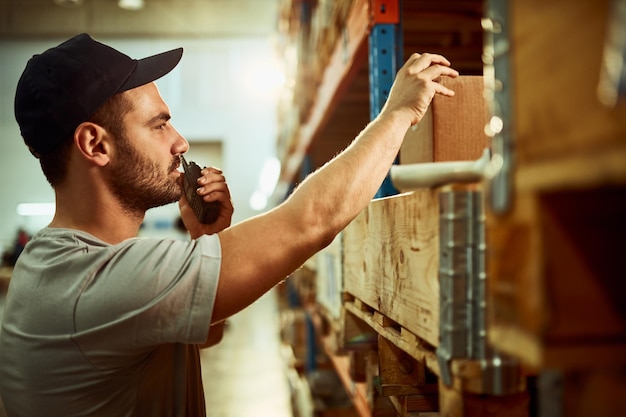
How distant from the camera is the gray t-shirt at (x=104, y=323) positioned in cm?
149

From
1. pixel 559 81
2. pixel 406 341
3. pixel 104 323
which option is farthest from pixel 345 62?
pixel 559 81

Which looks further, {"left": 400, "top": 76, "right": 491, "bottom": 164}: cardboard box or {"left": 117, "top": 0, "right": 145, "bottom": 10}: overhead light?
{"left": 117, "top": 0, "right": 145, "bottom": 10}: overhead light

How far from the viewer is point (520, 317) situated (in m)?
0.76

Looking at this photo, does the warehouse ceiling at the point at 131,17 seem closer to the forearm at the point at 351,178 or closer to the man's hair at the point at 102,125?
the man's hair at the point at 102,125

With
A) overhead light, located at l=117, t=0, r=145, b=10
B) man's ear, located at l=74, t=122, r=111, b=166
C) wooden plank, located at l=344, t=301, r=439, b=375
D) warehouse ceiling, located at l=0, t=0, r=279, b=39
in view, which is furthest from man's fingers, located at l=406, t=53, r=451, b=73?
overhead light, located at l=117, t=0, r=145, b=10

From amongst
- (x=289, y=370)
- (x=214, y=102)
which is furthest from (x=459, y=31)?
(x=214, y=102)

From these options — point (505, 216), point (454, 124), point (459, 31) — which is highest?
point (459, 31)

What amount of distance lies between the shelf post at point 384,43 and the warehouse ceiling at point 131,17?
35.4 feet

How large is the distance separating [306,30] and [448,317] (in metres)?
4.10

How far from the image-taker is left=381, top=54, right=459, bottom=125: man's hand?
163 cm

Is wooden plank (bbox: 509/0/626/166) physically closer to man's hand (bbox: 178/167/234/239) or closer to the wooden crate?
the wooden crate

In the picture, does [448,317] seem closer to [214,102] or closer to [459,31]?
[459,31]

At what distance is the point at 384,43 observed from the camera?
2059 millimetres

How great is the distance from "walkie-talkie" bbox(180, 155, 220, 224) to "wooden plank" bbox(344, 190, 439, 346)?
651mm
